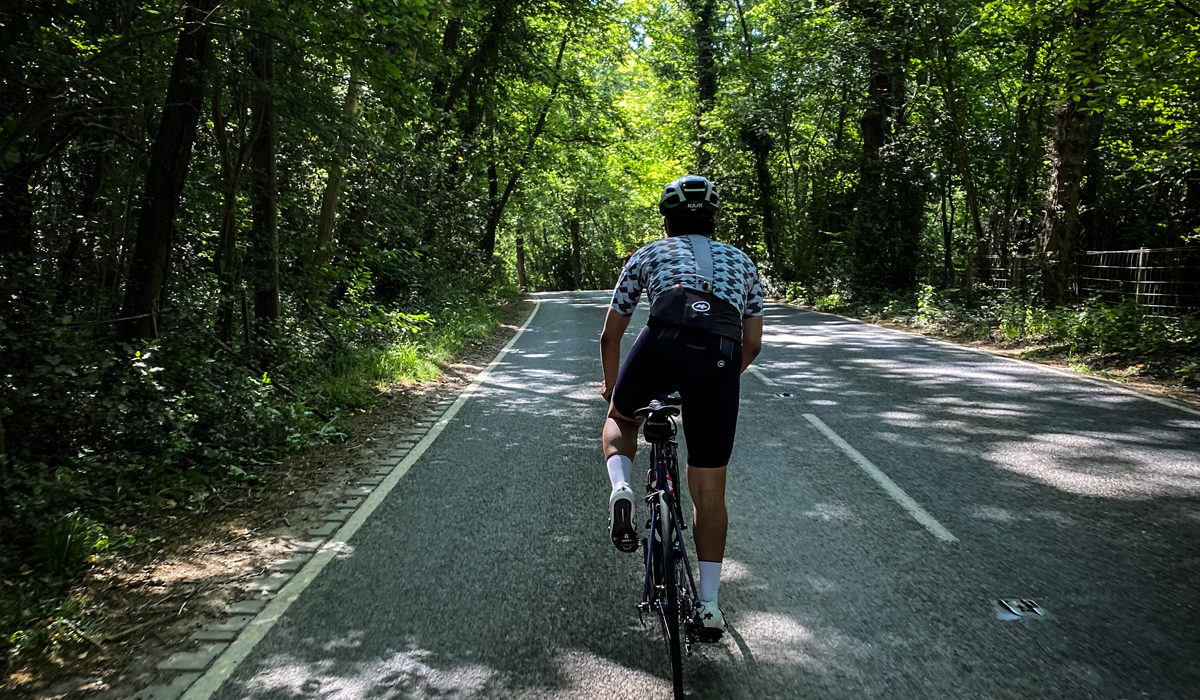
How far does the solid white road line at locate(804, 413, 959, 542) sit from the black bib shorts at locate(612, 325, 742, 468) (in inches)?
93.5

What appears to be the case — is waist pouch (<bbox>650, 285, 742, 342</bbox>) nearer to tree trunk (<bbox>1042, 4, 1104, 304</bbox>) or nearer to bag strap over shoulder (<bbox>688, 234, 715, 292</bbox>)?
bag strap over shoulder (<bbox>688, 234, 715, 292</bbox>)

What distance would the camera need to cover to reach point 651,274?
3467 millimetres

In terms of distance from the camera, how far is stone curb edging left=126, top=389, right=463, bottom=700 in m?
3.52

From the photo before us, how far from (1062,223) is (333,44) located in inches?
524

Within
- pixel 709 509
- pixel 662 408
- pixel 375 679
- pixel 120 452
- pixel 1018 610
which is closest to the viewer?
pixel 662 408

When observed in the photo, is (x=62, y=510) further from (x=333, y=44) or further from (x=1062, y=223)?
(x=1062, y=223)

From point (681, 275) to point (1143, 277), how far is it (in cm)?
1414

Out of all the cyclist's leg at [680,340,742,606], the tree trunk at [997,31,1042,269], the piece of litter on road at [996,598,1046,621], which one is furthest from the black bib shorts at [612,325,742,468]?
the tree trunk at [997,31,1042,269]

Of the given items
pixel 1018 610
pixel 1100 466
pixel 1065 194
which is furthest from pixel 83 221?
pixel 1065 194

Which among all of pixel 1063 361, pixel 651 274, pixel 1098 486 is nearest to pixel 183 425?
pixel 651 274

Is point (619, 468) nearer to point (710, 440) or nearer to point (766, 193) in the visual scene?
point (710, 440)

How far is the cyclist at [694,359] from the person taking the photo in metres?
3.25

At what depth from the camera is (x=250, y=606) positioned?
431 cm

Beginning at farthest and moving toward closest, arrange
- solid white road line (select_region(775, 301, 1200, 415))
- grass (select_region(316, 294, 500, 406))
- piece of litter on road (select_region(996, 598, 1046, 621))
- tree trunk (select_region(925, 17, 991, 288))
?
tree trunk (select_region(925, 17, 991, 288)) < grass (select_region(316, 294, 500, 406)) < solid white road line (select_region(775, 301, 1200, 415)) < piece of litter on road (select_region(996, 598, 1046, 621))
